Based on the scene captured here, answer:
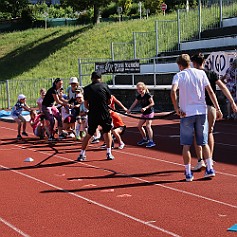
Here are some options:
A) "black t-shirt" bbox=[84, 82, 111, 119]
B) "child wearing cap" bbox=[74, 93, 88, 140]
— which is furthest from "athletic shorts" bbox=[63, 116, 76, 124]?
"black t-shirt" bbox=[84, 82, 111, 119]

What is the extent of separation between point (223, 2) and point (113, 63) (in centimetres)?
725

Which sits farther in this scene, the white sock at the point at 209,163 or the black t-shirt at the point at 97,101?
the black t-shirt at the point at 97,101

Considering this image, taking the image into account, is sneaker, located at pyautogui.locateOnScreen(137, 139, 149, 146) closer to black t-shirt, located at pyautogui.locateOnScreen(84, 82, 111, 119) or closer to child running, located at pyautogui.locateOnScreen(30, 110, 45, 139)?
black t-shirt, located at pyautogui.locateOnScreen(84, 82, 111, 119)

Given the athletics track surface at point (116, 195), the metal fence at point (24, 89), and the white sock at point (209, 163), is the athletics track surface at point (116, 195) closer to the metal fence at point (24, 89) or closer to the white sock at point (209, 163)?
the white sock at point (209, 163)

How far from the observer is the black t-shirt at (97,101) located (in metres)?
12.8

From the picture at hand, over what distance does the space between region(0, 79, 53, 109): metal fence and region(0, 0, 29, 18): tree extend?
1463 inches

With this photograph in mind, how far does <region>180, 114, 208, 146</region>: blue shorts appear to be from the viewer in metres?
9.98

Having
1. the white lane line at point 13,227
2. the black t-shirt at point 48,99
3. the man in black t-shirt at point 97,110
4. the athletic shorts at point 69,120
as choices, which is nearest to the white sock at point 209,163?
the man in black t-shirt at point 97,110

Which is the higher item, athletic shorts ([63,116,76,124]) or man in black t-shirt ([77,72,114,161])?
man in black t-shirt ([77,72,114,161])

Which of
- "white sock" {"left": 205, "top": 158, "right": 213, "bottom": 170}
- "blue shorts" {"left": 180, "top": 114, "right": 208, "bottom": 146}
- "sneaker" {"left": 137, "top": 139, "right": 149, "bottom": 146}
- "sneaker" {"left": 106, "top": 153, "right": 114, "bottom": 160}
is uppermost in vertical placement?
"blue shorts" {"left": 180, "top": 114, "right": 208, "bottom": 146}

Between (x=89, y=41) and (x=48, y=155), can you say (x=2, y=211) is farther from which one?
(x=89, y=41)

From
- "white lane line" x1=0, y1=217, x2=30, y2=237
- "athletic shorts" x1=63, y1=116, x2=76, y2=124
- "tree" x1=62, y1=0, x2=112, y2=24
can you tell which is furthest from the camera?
"tree" x1=62, y1=0, x2=112, y2=24

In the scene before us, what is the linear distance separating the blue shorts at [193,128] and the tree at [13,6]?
205 ft

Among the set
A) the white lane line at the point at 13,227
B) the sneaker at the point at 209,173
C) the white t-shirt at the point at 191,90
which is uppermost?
the white t-shirt at the point at 191,90
